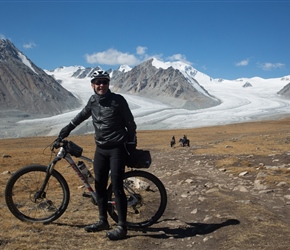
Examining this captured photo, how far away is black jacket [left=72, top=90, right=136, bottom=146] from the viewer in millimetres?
5797

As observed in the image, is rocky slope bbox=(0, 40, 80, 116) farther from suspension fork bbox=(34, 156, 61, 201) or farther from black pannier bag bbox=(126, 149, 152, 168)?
black pannier bag bbox=(126, 149, 152, 168)

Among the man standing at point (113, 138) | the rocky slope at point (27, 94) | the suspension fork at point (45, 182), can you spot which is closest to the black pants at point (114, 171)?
the man standing at point (113, 138)

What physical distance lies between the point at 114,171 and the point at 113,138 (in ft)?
1.93

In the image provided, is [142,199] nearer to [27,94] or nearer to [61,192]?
[61,192]

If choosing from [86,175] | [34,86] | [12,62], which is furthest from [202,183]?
[12,62]

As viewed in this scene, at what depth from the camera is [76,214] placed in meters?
7.13

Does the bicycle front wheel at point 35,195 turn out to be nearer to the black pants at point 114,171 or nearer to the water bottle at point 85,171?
the water bottle at point 85,171

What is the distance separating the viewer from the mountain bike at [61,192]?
632cm

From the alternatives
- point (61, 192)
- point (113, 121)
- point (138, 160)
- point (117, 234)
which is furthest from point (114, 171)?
point (61, 192)

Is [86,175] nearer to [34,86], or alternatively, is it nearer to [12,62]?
[34,86]

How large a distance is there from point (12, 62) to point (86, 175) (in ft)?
683

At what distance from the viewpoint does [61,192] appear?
670 cm

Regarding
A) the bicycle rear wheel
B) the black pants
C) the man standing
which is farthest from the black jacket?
the bicycle rear wheel

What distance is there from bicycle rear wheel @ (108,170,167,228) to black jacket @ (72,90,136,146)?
34.3 inches
